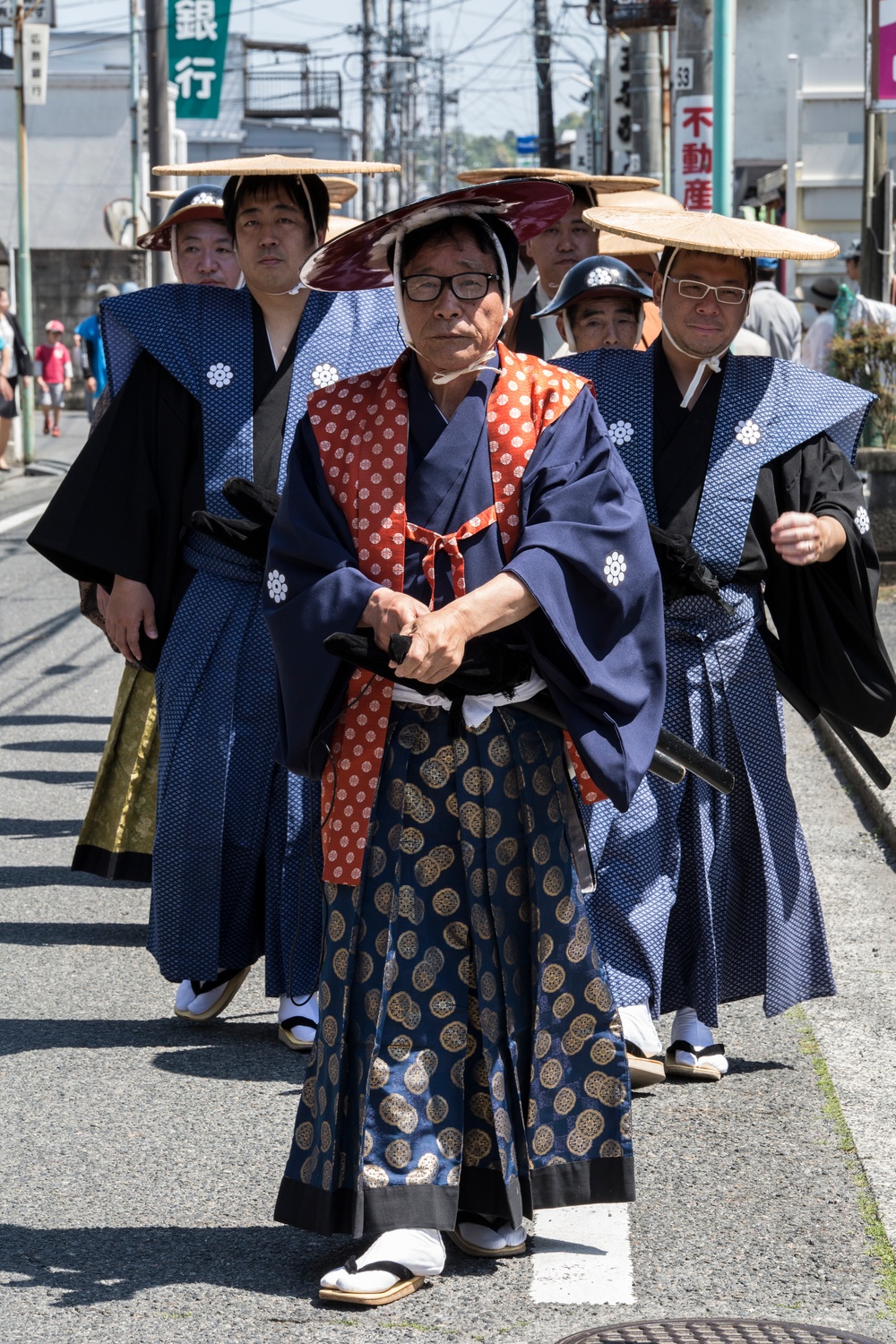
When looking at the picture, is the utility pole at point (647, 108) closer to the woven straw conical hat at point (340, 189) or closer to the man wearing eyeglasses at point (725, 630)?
the woven straw conical hat at point (340, 189)

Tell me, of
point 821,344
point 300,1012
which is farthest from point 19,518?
point 300,1012

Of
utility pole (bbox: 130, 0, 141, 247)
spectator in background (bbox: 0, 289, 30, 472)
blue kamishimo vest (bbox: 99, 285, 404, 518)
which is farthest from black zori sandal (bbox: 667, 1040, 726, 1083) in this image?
utility pole (bbox: 130, 0, 141, 247)

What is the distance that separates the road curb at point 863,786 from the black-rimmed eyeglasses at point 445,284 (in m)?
3.10

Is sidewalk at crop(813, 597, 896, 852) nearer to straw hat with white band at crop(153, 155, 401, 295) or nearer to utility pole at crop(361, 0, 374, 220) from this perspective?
straw hat with white band at crop(153, 155, 401, 295)

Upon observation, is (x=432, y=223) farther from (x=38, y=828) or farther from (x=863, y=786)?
(x=863, y=786)

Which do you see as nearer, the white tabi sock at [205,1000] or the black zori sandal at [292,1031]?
the black zori sandal at [292,1031]

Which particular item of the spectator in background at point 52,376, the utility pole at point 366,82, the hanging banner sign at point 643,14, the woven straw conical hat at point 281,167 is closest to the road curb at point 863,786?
the woven straw conical hat at point 281,167

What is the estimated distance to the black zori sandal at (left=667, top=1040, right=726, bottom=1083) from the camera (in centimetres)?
432

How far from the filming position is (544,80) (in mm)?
40375

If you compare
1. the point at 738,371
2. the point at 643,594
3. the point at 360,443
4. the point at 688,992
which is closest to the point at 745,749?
the point at 688,992

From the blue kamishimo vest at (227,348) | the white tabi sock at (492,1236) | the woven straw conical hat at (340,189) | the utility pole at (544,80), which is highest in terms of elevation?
the utility pole at (544,80)

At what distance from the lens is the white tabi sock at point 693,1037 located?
435 cm

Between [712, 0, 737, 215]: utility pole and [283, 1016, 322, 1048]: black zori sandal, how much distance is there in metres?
7.35

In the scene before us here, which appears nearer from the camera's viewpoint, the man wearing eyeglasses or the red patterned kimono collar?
the red patterned kimono collar
